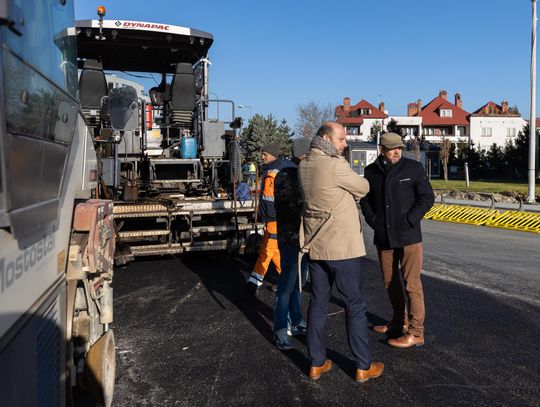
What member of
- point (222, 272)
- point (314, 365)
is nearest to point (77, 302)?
point (314, 365)

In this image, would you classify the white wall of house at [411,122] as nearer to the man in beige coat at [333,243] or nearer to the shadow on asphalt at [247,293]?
the shadow on asphalt at [247,293]

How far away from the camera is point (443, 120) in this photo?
7312cm

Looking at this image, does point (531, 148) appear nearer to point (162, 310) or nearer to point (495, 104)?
point (162, 310)

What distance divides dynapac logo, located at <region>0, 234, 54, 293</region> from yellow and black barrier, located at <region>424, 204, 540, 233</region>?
35.6ft

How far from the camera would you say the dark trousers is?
3.86 metres

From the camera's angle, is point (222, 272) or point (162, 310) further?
point (222, 272)

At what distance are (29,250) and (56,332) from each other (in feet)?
1.90

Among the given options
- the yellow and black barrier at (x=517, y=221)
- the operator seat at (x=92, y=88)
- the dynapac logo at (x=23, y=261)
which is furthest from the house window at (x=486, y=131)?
the dynapac logo at (x=23, y=261)

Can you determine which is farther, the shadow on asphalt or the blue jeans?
the blue jeans

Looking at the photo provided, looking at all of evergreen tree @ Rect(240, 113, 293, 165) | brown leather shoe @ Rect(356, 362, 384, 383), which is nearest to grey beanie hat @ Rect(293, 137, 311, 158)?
brown leather shoe @ Rect(356, 362, 384, 383)

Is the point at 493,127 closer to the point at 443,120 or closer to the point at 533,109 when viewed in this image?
the point at 443,120

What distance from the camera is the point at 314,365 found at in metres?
3.94

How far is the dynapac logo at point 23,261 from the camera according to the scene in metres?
1.71

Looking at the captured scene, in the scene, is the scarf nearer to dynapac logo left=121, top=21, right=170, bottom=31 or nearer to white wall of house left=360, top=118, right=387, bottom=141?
dynapac logo left=121, top=21, right=170, bottom=31
